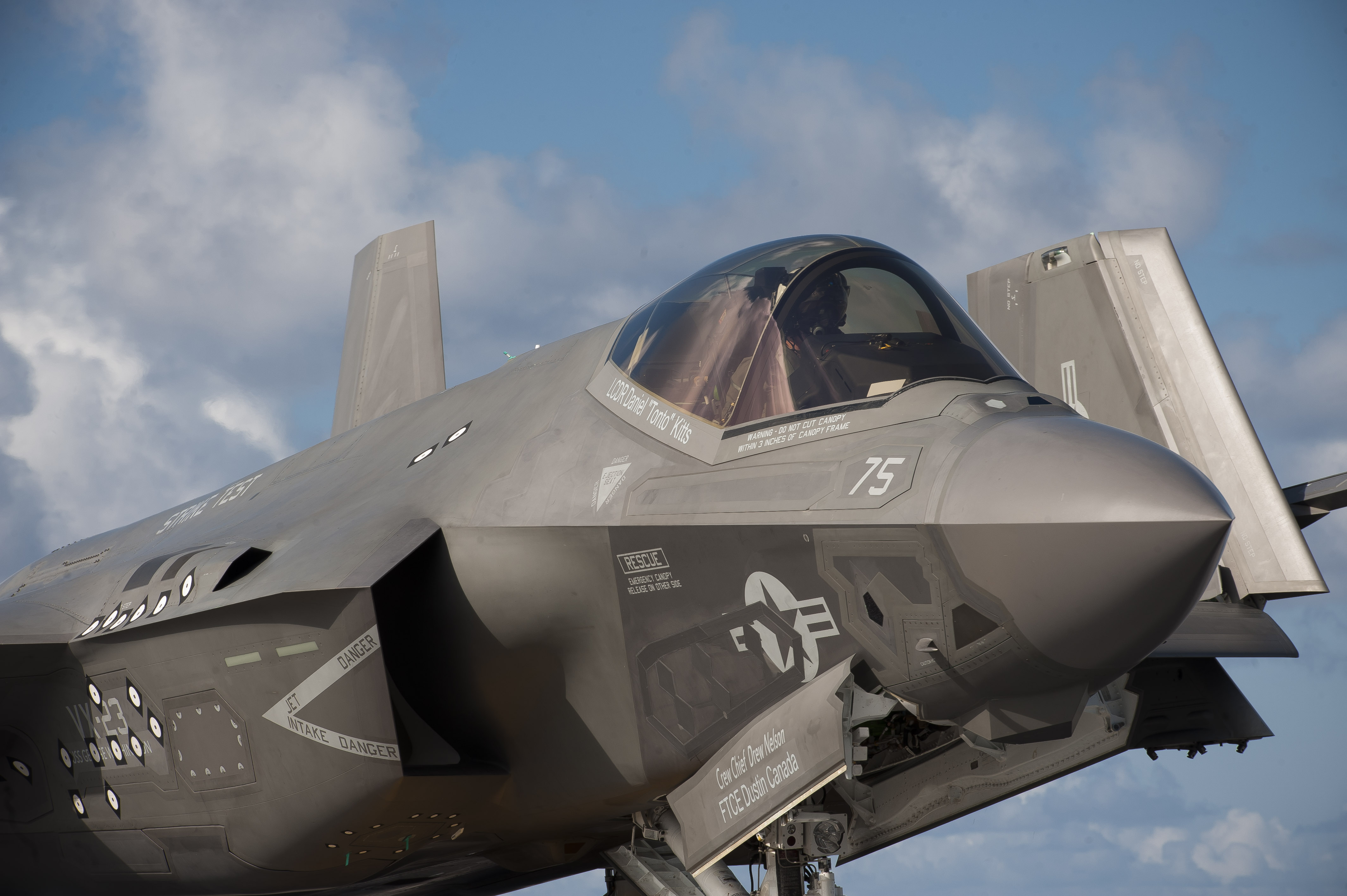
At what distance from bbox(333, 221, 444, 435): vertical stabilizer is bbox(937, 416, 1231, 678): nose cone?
9.58m

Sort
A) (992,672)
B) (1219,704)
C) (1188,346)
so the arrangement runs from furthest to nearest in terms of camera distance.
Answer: (1188,346)
(1219,704)
(992,672)

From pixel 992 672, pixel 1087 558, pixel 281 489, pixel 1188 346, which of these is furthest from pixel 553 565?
pixel 1188 346

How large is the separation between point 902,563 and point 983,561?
1.24ft

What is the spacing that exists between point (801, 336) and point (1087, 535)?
1.93 meters

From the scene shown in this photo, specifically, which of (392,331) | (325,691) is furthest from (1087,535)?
(392,331)

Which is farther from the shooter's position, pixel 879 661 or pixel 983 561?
pixel 879 661

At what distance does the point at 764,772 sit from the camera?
5.51 m

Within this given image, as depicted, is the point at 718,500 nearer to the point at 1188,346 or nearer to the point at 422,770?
the point at 422,770

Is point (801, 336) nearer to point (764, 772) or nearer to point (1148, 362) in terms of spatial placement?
point (764, 772)

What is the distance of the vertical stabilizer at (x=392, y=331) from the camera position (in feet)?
45.8

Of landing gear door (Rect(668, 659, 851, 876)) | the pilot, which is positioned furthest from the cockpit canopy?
landing gear door (Rect(668, 659, 851, 876))

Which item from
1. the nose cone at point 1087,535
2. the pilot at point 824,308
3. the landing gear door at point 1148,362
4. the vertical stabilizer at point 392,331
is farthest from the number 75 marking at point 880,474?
the vertical stabilizer at point 392,331

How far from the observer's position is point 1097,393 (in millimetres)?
10703

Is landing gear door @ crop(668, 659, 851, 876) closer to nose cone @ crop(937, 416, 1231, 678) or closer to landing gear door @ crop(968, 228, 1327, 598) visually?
nose cone @ crop(937, 416, 1231, 678)
